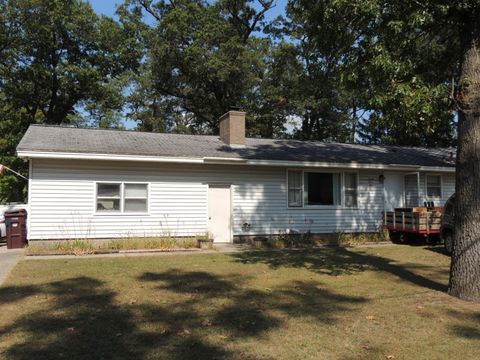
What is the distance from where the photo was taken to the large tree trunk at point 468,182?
26.5ft

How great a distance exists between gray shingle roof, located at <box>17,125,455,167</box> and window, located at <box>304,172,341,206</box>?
70 cm

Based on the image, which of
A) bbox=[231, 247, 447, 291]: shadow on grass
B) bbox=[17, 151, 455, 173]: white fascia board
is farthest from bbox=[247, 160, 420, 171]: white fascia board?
bbox=[231, 247, 447, 291]: shadow on grass

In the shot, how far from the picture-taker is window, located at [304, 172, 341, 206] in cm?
1806

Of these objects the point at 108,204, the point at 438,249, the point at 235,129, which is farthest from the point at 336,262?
the point at 235,129

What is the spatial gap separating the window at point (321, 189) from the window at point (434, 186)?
438cm

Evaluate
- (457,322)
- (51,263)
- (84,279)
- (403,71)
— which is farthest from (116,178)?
(457,322)

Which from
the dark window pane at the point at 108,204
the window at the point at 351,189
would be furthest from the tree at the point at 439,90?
the dark window pane at the point at 108,204

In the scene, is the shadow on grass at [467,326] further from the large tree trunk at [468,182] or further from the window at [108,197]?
the window at [108,197]

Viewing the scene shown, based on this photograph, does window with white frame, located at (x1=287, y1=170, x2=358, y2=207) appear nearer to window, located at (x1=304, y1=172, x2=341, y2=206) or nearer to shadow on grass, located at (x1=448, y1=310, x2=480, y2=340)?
window, located at (x1=304, y1=172, x2=341, y2=206)

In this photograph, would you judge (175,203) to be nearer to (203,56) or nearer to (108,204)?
(108,204)

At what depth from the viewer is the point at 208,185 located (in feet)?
55.3

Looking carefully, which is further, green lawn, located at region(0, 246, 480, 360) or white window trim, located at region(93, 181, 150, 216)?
white window trim, located at region(93, 181, 150, 216)

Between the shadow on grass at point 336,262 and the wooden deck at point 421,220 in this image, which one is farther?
the wooden deck at point 421,220

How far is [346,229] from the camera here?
18.4m
